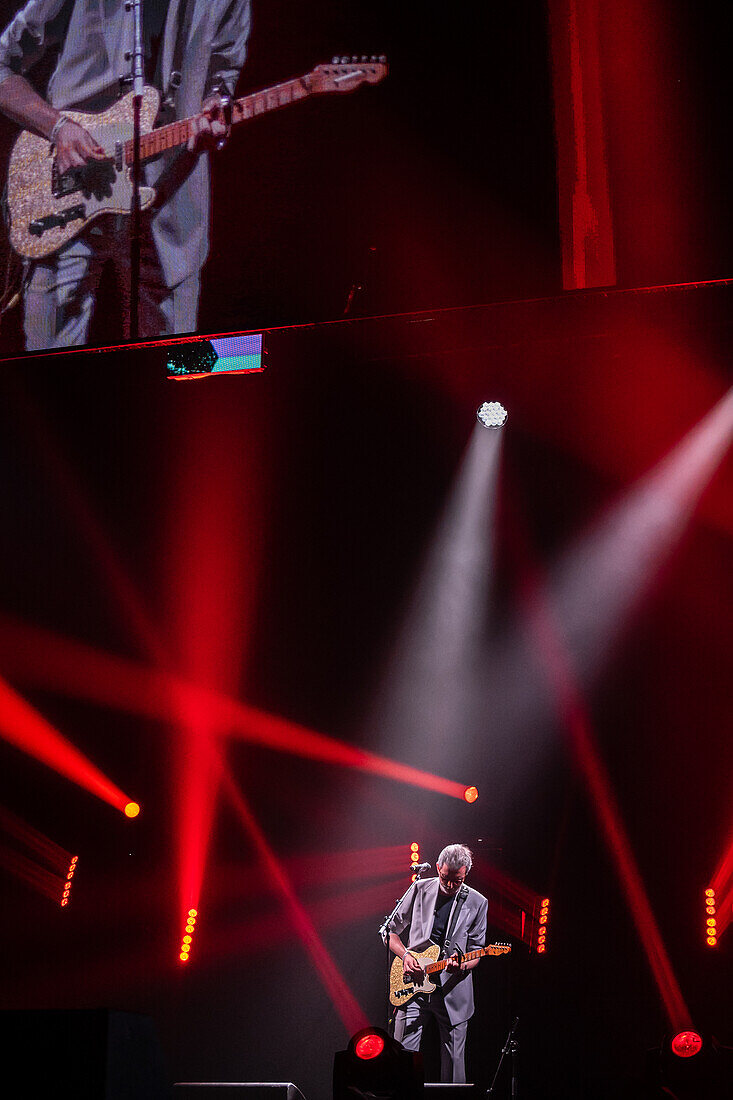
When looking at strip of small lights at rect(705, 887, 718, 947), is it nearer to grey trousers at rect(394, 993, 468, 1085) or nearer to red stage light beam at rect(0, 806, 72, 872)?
grey trousers at rect(394, 993, 468, 1085)

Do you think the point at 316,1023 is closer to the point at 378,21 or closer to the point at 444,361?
the point at 444,361

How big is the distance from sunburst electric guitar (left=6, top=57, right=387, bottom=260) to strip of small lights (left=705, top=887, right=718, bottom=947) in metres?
4.76

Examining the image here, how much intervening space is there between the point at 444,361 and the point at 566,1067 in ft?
14.1

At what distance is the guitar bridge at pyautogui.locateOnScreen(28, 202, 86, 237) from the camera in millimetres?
3713

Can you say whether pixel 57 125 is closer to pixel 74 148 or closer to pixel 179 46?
pixel 74 148

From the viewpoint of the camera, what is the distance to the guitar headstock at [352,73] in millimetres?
3670

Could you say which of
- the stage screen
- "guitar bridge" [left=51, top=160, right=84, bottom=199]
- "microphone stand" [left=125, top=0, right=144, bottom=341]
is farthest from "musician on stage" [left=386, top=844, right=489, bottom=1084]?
"guitar bridge" [left=51, top=160, right=84, bottom=199]

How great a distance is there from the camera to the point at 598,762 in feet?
20.0

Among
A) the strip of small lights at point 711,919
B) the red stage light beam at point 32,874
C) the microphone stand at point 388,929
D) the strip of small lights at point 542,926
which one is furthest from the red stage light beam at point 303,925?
the strip of small lights at point 711,919

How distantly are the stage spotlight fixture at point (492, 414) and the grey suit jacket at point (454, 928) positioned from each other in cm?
288

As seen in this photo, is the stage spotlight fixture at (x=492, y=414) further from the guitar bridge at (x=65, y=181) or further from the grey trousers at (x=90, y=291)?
the guitar bridge at (x=65, y=181)

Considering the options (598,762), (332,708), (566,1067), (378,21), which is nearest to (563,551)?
(598,762)

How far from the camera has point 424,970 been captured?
5.56 m

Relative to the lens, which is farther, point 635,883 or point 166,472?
point 166,472
